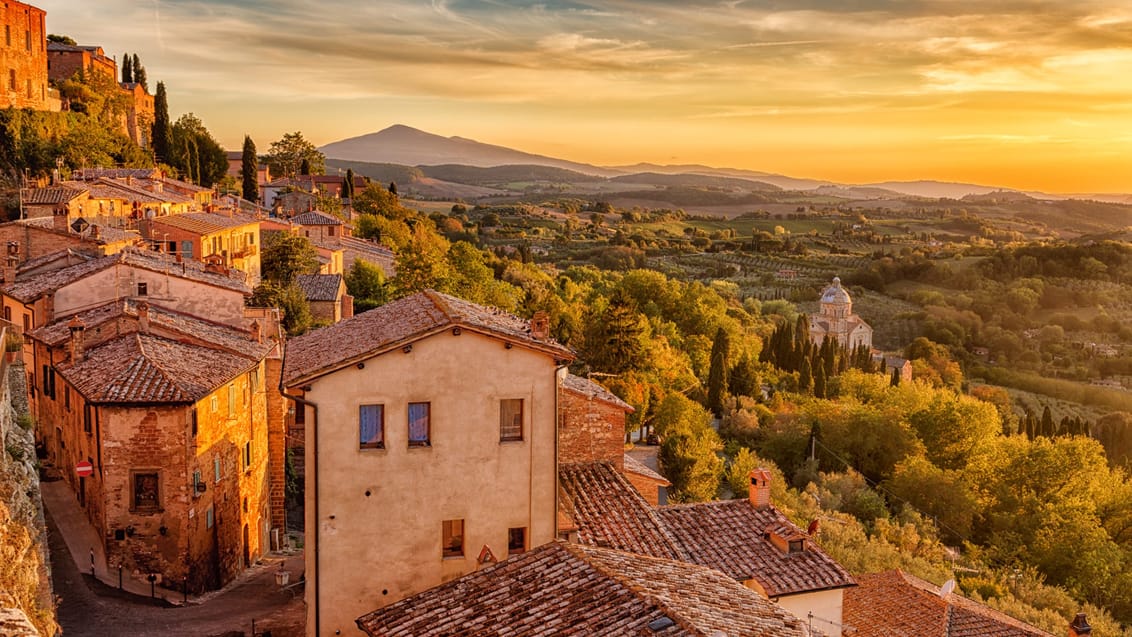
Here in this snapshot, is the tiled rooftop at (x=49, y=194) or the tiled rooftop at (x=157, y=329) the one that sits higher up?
the tiled rooftop at (x=49, y=194)

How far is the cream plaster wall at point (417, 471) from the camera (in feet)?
47.2

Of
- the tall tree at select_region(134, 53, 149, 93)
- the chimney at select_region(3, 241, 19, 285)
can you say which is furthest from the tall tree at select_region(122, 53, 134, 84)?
the chimney at select_region(3, 241, 19, 285)

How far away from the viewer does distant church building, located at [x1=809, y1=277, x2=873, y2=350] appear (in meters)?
101

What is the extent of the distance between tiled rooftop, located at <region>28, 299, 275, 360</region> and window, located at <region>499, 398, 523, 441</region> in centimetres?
1159

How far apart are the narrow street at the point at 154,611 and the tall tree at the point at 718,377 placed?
129 ft

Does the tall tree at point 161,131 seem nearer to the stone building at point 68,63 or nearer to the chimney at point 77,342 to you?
the stone building at point 68,63

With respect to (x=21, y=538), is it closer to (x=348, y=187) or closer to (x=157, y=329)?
(x=157, y=329)

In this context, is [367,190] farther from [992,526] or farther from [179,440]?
[179,440]

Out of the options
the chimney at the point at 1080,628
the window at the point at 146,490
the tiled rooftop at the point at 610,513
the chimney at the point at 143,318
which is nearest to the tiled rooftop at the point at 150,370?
the chimney at the point at 143,318

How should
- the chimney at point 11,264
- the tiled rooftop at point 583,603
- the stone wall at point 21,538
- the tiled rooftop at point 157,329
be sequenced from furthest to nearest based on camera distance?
the chimney at point 11,264 → the tiled rooftop at point 157,329 → the stone wall at point 21,538 → the tiled rooftop at point 583,603

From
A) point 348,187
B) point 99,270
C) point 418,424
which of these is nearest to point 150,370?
point 99,270

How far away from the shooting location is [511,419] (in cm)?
1521

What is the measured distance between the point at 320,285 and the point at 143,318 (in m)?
19.3

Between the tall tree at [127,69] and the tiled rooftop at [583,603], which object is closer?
the tiled rooftop at [583,603]
